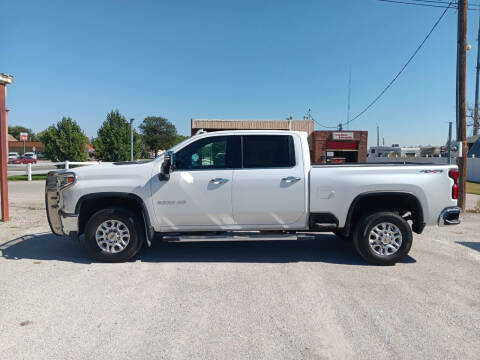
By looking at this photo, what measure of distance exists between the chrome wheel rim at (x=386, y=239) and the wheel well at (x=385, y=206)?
0.32 meters

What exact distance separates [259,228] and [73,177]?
288 centimetres

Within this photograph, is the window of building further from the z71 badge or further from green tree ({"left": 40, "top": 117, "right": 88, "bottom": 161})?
green tree ({"left": 40, "top": 117, "right": 88, "bottom": 161})

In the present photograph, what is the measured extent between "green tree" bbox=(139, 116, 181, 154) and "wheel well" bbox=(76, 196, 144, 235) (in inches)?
3464

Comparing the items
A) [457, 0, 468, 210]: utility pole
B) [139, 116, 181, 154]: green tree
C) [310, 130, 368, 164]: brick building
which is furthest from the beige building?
[139, 116, 181, 154]: green tree

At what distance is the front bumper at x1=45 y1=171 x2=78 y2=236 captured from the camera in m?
5.25

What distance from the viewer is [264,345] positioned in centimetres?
310

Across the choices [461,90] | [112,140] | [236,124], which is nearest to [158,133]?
[236,124]

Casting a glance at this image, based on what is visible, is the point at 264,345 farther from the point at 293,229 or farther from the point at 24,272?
the point at 24,272

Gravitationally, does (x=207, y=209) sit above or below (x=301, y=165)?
below

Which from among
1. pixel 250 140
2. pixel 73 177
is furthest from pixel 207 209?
pixel 73 177

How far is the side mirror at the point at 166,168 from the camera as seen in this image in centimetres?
508

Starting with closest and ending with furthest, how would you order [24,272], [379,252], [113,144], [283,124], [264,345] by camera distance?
[264,345], [24,272], [379,252], [113,144], [283,124]

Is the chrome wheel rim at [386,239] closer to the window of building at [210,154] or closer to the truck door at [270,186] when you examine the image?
the truck door at [270,186]

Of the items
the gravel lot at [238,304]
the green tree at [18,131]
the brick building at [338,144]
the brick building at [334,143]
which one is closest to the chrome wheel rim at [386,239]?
the gravel lot at [238,304]
